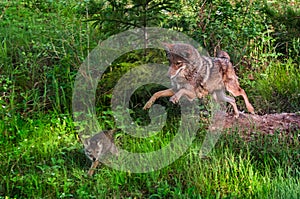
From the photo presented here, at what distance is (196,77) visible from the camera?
205 inches

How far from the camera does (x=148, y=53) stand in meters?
5.67

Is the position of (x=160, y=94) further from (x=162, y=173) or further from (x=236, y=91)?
(x=162, y=173)

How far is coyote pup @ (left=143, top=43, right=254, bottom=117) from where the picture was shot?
16.7 feet

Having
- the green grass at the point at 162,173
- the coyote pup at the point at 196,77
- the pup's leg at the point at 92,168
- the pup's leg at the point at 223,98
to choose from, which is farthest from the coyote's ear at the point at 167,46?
the pup's leg at the point at 92,168

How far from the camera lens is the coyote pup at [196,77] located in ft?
16.7

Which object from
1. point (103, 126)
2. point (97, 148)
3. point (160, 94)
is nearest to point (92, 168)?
point (97, 148)

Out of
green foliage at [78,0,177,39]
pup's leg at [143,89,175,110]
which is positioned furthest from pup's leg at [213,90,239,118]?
green foliage at [78,0,177,39]

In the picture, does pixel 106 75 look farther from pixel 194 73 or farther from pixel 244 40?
pixel 244 40

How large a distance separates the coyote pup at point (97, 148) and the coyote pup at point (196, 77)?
859mm

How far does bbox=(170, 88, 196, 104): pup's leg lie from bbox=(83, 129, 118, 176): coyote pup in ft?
2.76

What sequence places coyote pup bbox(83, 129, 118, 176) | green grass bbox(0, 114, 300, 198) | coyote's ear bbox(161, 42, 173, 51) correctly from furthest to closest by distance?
coyote's ear bbox(161, 42, 173, 51), coyote pup bbox(83, 129, 118, 176), green grass bbox(0, 114, 300, 198)

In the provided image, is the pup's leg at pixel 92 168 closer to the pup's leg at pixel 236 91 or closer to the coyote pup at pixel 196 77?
the coyote pup at pixel 196 77

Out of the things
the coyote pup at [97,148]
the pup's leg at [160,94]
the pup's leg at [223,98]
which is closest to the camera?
the coyote pup at [97,148]

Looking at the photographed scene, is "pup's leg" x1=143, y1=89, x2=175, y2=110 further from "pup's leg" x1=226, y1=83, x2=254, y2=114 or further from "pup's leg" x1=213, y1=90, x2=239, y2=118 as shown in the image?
"pup's leg" x1=226, y1=83, x2=254, y2=114
